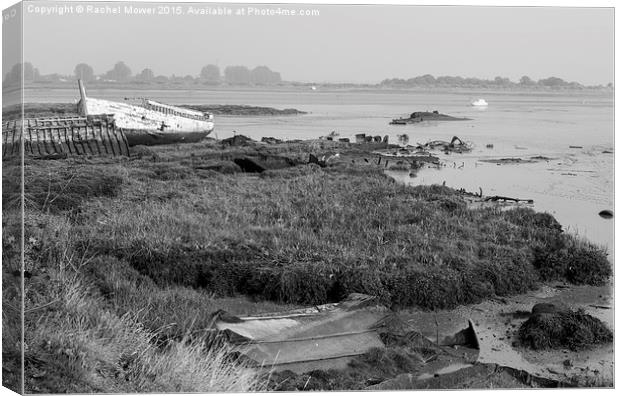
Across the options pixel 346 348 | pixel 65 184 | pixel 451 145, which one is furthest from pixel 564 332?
pixel 65 184

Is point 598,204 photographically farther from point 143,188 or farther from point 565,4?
point 143,188

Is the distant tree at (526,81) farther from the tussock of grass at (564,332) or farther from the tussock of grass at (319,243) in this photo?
the tussock of grass at (564,332)

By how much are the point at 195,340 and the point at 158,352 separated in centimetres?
31

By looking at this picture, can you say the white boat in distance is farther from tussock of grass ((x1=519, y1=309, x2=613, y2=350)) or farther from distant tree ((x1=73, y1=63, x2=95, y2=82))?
distant tree ((x1=73, y1=63, x2=95, y2=82))

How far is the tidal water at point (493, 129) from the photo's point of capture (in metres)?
8.16

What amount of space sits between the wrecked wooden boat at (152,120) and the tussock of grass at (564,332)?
4.10m

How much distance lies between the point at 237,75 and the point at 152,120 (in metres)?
1.48

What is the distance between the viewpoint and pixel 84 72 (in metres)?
8.25

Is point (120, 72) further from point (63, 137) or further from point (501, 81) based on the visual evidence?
point (501, 81)

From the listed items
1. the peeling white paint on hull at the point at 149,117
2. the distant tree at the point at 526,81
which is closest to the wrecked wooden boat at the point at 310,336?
the distant tree at the point at 526,81

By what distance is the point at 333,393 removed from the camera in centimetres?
698

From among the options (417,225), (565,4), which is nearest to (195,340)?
(417,225)

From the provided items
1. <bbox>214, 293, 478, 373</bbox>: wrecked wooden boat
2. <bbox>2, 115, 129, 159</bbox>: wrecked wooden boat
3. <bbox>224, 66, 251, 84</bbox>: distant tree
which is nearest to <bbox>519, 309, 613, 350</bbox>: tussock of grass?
<bbox>214, 293, 478, 373</bbox>: wrecked wooden boat

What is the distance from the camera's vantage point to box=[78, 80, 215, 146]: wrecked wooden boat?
29.3ft
